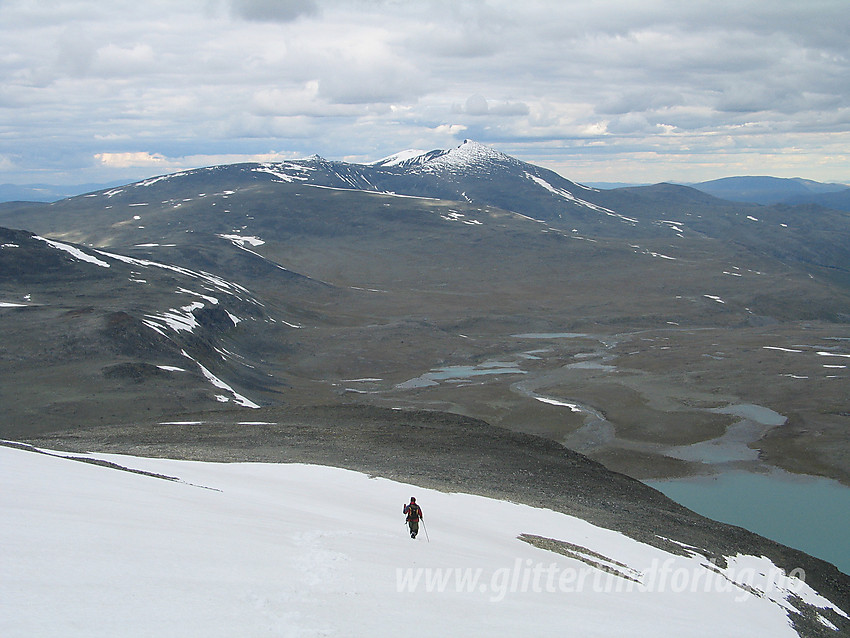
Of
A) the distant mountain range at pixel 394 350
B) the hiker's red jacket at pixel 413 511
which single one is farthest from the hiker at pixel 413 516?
the distant mountain range at pixel 394 350

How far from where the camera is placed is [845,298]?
17250cm

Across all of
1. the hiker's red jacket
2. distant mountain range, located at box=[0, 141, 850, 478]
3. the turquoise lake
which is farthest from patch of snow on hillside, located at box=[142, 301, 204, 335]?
the hiker's red jacket

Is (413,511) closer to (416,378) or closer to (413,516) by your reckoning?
(413,516)

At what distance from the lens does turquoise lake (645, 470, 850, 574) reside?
43312 millimetres

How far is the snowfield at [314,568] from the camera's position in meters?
12.5

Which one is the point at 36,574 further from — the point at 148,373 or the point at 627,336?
the point at 627,336

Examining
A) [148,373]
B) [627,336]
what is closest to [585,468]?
[148,373]

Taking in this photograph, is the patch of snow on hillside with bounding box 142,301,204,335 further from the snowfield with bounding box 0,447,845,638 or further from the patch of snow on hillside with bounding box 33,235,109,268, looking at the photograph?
the snowfield with bounding box 0,447,845,638

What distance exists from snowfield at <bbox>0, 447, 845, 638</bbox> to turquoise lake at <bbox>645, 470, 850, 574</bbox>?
1588 cm

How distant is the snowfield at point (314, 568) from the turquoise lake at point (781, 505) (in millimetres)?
15880

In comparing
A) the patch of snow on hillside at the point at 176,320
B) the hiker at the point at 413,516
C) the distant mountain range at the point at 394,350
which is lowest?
the distant mountain range at the point at 394,350

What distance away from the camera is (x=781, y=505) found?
4956cm

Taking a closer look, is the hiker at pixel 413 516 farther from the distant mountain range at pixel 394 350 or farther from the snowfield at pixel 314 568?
the distant mountain range at pixel 394 350

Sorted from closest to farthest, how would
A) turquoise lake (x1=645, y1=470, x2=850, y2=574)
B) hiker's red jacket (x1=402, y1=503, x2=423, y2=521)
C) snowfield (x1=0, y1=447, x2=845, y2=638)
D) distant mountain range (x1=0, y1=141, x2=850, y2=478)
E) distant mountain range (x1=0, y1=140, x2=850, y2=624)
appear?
snowfield (x1=0, y1=447, x2=845, y2=638), hiker's red jacket (x1=402, y1=503, x2=423, y2=521), turquoise lake (x1=645, y1=470, x2=850, y2=574), distant mountain range (x1=0, y1=140, x2=850, y2=624), distant mountain range (x1=0, y1=141, x2=850, y2=478)
